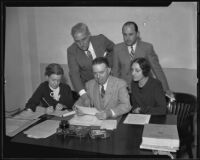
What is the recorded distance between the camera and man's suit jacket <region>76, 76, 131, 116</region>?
81.3 inches

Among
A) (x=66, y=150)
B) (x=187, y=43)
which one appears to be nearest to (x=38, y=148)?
(x=66, y=150)

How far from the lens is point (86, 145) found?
1566 millimetres

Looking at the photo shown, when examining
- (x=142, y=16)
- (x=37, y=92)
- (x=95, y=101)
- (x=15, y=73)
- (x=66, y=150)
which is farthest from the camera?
(x=95, y=101)

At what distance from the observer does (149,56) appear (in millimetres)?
1823

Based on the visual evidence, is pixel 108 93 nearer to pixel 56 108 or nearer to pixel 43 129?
Result: pixel 56 108

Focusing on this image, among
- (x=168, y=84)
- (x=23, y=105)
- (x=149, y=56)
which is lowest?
(x=23, y=105)

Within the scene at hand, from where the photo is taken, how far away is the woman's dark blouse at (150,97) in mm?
2018

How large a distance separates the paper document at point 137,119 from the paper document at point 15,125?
705mm

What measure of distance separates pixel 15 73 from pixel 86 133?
24.9 inches

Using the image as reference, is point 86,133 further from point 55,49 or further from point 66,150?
point 55,49

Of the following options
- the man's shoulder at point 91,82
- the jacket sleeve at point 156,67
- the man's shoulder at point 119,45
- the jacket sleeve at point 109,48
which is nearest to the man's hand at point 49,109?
the man's shoulder at point 91,82

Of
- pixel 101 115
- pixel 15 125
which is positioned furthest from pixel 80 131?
pixel 15 125

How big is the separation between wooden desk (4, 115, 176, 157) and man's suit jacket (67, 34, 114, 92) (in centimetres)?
47

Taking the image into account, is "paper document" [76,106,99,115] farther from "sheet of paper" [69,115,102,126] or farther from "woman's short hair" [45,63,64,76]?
"woman's short hair" [45,63,64,76]
